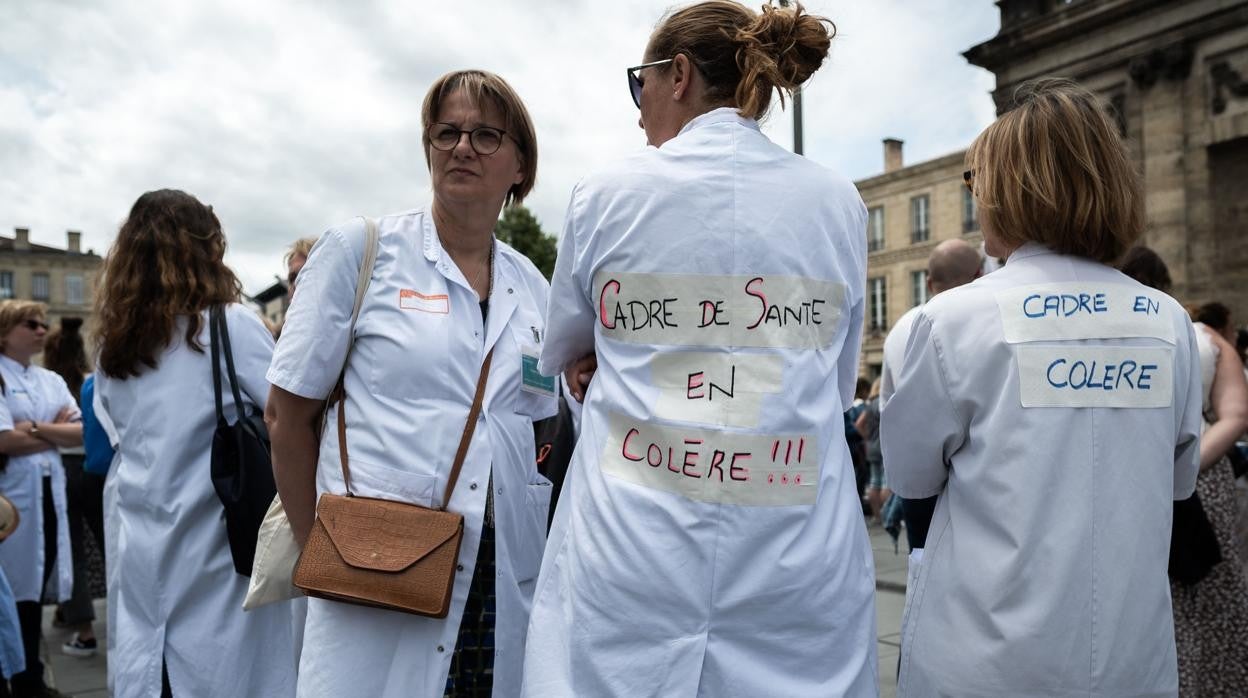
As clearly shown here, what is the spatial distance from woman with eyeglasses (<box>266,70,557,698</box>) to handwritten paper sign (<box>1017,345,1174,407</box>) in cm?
114

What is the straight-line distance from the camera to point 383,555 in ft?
6.97

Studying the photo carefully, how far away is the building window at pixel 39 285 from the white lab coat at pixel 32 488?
83.0 m

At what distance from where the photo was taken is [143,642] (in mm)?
3119

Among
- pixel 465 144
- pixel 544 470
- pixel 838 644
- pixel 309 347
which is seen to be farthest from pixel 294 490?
pixel 838 644

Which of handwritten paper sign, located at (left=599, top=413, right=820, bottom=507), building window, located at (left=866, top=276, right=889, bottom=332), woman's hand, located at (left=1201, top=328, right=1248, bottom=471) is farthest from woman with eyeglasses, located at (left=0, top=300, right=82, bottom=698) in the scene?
building window, located at (left=866, top=276, right=889, bottom=332)

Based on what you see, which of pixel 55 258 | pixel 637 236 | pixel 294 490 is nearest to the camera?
pixel 637 236

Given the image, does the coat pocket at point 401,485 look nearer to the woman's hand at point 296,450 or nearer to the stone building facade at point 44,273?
the woman's hand at point 296,450

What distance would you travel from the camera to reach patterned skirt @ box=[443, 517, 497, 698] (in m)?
2.31

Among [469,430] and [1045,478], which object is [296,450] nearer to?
[469,430]

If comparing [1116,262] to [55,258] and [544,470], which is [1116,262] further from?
[55,258]

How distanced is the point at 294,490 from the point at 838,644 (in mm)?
1338

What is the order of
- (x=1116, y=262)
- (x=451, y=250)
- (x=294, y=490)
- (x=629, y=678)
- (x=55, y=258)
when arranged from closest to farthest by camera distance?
(x=629, y=678), (x=1116, y=262), (x=294, y=490), (x=451, y=250), (x=55, y=258)

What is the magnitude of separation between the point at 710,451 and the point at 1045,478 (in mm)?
707

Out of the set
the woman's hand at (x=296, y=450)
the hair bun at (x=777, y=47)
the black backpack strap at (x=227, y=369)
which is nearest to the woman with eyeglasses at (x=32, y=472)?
the black backpack strap at (x=227, y=369)
